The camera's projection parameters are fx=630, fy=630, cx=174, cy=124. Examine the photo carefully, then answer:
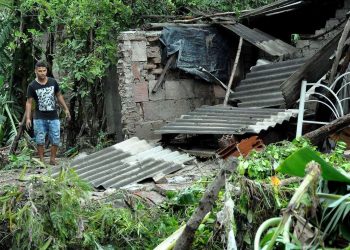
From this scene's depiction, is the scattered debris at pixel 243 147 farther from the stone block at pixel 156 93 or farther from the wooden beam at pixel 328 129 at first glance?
the stone block at pixel 156 93

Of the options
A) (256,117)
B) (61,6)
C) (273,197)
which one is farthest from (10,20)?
(273,197)

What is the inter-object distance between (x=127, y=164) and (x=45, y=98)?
5.26 feet

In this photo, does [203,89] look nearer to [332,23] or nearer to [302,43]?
[302,43]

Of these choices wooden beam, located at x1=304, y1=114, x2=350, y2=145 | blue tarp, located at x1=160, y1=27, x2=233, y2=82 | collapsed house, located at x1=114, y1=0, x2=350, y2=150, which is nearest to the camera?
wooden beam, located at x1=304, y1=114, x2=350, y2=145

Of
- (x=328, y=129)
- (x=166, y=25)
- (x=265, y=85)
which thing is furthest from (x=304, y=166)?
(x=166, y=25)

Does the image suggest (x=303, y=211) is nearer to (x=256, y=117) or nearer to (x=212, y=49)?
(x=256, y=117)

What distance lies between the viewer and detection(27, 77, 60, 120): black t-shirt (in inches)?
337

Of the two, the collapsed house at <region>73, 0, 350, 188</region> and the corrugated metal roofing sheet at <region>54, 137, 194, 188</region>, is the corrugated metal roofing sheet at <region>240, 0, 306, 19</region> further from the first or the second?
the corrugated metal roofing sheet at <region>54, 137, 194, 188</region>

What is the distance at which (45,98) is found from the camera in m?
8.59

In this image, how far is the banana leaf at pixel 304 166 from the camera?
12.6ft

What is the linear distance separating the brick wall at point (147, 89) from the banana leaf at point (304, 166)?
5.87 meters

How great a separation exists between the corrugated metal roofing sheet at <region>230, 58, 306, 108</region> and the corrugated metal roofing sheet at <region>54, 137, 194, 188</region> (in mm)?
1712

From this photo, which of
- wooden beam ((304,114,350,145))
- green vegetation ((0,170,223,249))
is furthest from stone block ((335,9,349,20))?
green vegetation ((0,170,223,249))

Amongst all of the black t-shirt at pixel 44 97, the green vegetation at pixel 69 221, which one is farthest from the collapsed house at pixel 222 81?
the green vegetation at pixel 69 221
